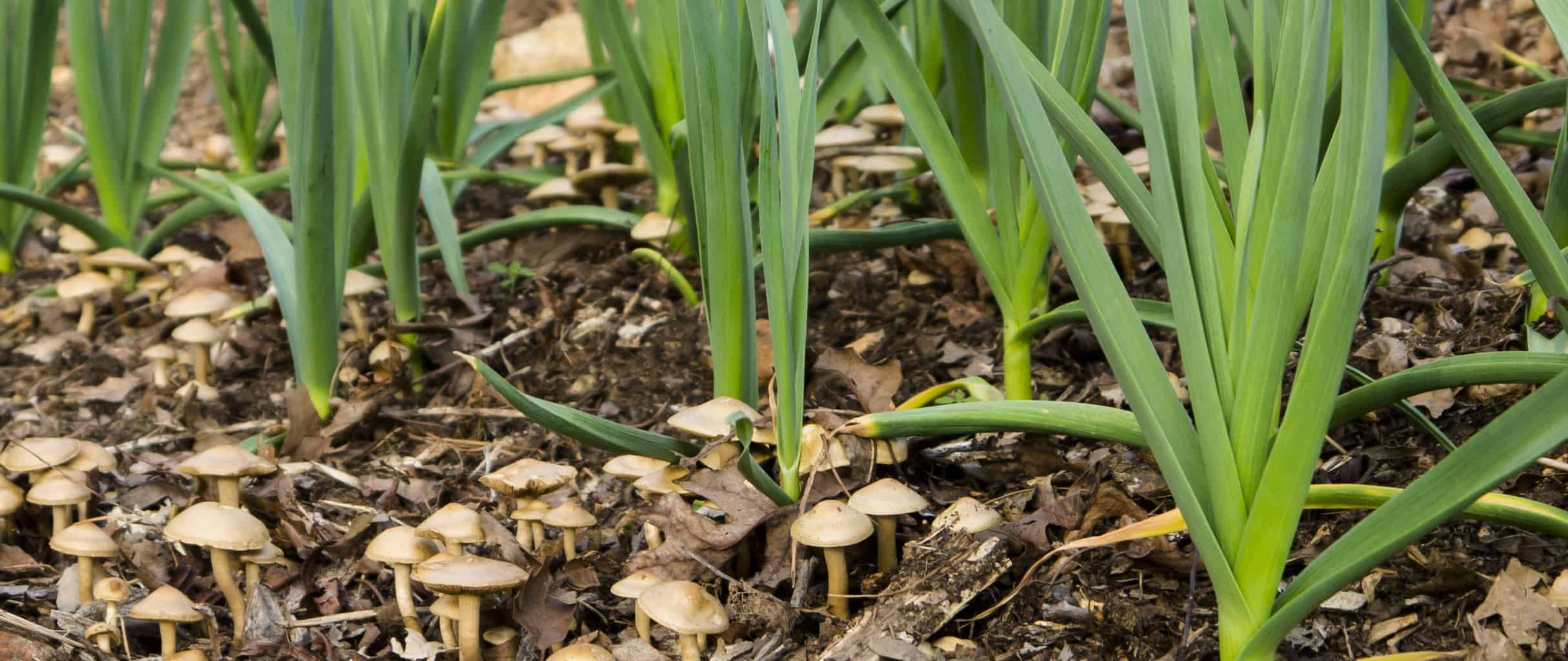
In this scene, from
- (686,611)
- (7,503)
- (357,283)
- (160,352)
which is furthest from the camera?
(160,352)

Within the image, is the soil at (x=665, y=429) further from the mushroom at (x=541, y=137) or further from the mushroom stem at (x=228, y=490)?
the mushroom at (x=541, y=137)

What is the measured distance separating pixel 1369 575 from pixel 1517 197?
18.1 inches

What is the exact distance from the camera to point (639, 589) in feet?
4.53

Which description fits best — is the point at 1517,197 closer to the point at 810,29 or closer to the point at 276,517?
the point at 810,29

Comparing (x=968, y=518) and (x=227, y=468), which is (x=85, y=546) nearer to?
(x=227, y=468)

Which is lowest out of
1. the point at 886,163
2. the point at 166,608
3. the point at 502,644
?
the point at 502,644

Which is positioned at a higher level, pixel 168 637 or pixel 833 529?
pixel 833 529

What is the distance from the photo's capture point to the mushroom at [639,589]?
54.4 inches

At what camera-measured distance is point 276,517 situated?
5.68 ft

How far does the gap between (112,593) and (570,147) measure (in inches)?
63.3

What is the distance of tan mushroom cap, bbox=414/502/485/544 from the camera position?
143cm

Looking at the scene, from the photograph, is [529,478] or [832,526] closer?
[832,526]

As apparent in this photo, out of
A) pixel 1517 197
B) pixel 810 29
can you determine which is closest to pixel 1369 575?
pixel 1517 197

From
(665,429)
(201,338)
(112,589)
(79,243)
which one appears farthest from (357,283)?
(79,243)
